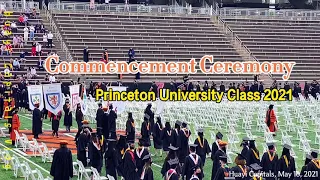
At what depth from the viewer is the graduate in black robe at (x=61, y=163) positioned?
15.3 metres

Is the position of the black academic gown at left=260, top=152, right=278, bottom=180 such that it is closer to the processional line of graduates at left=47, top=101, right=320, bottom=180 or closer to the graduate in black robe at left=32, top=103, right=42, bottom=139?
the processional line of graduates at left=47, top=101, right=320, bottom=180

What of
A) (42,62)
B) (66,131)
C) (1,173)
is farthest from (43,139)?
(42,62)

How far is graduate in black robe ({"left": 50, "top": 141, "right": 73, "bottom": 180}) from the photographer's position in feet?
50.2

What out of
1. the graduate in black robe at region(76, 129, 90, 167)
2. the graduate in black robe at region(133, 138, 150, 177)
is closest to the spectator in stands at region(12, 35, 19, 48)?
the graduate in black robe at region(76, 129, 90, 167)

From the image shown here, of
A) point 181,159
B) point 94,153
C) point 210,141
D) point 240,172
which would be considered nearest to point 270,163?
point 240,172

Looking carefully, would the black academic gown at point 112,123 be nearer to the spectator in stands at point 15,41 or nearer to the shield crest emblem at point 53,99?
the shield crest emblem at point 53,99

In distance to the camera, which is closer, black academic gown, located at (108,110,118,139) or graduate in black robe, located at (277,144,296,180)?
graduate in black robe, located at (277,144,296,180)

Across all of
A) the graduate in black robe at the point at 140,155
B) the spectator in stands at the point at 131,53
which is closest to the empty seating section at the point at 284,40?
the spectator in stands at the point at 131,53

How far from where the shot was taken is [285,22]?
48844 millimetres

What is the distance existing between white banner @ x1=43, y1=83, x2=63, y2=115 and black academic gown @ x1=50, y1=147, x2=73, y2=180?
592 centimetres

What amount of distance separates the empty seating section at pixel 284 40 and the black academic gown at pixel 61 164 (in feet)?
95.0

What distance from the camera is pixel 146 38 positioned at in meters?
43.6

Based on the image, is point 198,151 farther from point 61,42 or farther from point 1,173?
point 61,42

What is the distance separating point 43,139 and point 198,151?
7524 mm
